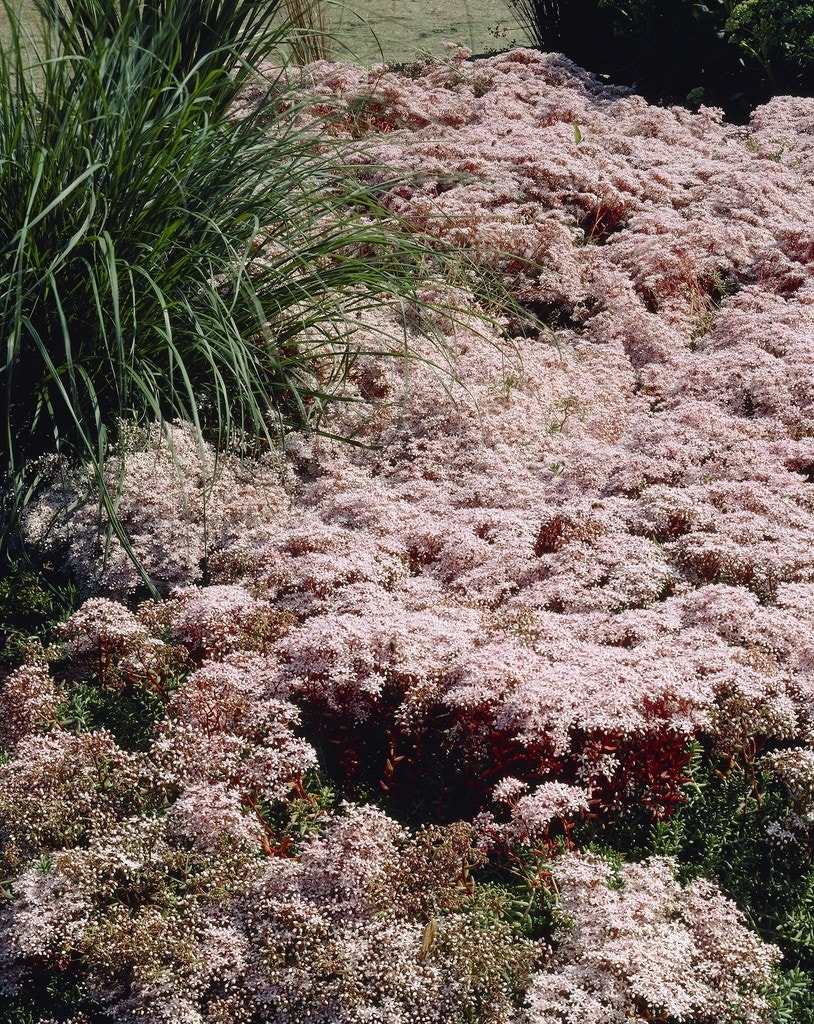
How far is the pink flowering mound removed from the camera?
7.36 ft

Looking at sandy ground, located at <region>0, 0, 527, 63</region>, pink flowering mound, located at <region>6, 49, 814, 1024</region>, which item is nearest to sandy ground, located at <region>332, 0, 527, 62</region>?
sandy ground, located at <region>0, 0, 527, 63</region>

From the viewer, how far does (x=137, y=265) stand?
3537 mm

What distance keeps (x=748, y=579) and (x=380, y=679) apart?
141cm

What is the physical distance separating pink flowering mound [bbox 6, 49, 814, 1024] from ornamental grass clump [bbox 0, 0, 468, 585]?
10.8 inches

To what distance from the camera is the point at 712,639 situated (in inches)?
120

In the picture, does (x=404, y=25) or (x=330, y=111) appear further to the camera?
(x=404, y=25)

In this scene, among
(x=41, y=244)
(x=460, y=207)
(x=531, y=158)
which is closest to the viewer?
(x=41, y=244)

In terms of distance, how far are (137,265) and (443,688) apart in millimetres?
1870

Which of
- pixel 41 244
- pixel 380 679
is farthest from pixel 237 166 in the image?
pixel 380 679

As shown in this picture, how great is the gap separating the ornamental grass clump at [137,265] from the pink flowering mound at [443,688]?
27cm

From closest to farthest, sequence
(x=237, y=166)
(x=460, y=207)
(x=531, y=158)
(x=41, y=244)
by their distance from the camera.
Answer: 1. (x=41, y=244)
2. (x=237, y=166)
3. (x=460, y=207)
4. (x=531, y=158)

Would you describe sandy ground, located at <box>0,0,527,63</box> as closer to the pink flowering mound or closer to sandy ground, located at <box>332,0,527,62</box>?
sandy ground, located at <box>332,0,527,62</box>

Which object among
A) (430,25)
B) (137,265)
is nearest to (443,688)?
(137,265)

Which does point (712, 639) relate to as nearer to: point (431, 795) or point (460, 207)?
point (431, 795)
